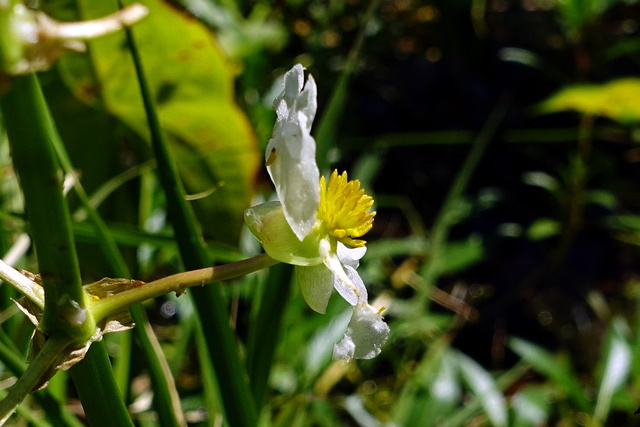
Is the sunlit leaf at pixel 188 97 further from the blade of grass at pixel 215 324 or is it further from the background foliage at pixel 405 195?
the blade of grass at pixel 215 324

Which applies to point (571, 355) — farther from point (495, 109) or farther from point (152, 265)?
point (152, 265)

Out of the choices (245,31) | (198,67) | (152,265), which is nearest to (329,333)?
(152,265)

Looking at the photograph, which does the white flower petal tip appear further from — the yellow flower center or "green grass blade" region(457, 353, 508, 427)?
"green grass blade" region(457, 353, 508, 427)

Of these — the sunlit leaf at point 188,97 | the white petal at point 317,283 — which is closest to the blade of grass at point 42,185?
the white petal at point 317,283

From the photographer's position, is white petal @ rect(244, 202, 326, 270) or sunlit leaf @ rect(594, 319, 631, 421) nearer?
white petal @ rect(244, 202, 326, 270)

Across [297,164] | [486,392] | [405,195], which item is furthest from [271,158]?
[405,195]

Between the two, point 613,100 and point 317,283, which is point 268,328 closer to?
point 317,283

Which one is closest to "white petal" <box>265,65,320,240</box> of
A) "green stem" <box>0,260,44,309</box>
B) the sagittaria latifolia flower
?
the sagittaria latifolia flower
